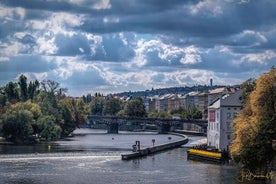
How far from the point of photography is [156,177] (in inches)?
3243

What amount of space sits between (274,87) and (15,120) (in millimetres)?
87925

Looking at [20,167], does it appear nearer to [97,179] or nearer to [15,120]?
[97,179]

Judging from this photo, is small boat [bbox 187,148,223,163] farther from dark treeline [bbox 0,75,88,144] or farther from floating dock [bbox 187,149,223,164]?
dark treeline [bbox 0,75,88,144]

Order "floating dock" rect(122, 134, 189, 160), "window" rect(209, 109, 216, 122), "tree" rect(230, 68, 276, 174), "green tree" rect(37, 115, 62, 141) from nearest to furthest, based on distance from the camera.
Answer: "tree" rect(230, 68, 276, 174) < "floating dock" rect(122, 134, 189, 160) < "window" rect(209, 109, 216, 122) < "green tree" rect(37, 115, 62, 141)

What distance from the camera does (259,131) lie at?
7600 centimetres

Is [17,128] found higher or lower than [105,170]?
higher

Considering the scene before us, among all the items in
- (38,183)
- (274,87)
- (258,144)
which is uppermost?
(274,87)

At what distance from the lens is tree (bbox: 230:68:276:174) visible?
247ft

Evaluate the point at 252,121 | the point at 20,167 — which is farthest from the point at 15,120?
the point at 252,121

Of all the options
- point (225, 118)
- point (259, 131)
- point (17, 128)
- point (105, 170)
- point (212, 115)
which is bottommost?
point (105, 170)

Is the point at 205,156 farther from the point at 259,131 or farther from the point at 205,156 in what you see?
the point at 259,131

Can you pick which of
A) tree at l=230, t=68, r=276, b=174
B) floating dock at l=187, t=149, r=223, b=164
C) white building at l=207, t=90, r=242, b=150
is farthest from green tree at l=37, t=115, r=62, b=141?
tree at l=230, t=68, r=276, b=174

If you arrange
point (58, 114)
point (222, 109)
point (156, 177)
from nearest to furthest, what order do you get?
point (156, 177)
point (222, 109)
point (58, 114)

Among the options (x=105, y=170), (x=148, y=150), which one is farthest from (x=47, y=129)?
(x=105, y=170)
